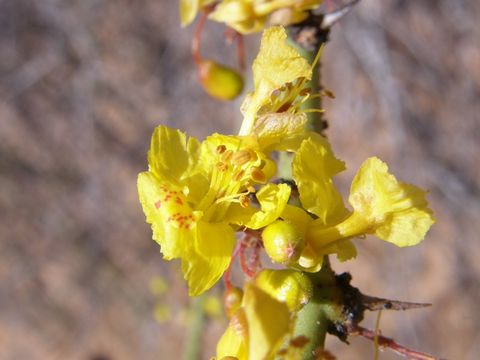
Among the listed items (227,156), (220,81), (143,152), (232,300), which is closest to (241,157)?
(227,156)

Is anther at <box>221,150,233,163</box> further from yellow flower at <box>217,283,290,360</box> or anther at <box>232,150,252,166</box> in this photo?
yellow flower at <box>217,283,290,360</box>

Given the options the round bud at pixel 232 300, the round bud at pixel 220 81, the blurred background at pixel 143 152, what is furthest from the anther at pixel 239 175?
the blurred background at pixel 143 152

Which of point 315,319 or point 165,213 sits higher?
point 165,213

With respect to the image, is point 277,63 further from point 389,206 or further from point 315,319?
point 315,319

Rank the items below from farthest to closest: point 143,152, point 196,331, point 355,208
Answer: point 143,152 < point 196,331 < point 355,208

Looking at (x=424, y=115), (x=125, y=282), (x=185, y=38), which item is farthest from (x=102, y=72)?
(x=424, y=115)

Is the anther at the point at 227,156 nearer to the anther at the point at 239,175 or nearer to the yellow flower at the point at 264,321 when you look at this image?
the anther at the point at 239,175
